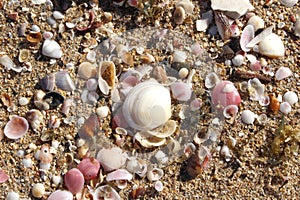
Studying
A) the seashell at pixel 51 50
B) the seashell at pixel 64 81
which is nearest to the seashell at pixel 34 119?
the seashell at pixel 64 81

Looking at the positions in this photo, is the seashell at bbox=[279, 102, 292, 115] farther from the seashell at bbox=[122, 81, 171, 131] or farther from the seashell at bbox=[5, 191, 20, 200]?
the seashell at bbox=[5, 191, 20, 200]

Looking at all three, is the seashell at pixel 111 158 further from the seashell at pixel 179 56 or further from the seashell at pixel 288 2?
the seashell at pixel 288 2

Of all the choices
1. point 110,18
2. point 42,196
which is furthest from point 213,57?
point 42,196

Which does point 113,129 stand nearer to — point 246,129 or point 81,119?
point 81,119

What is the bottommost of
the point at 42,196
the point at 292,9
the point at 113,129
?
the point at 42,196

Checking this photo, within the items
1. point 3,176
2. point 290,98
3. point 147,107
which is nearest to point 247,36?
point 290,98
